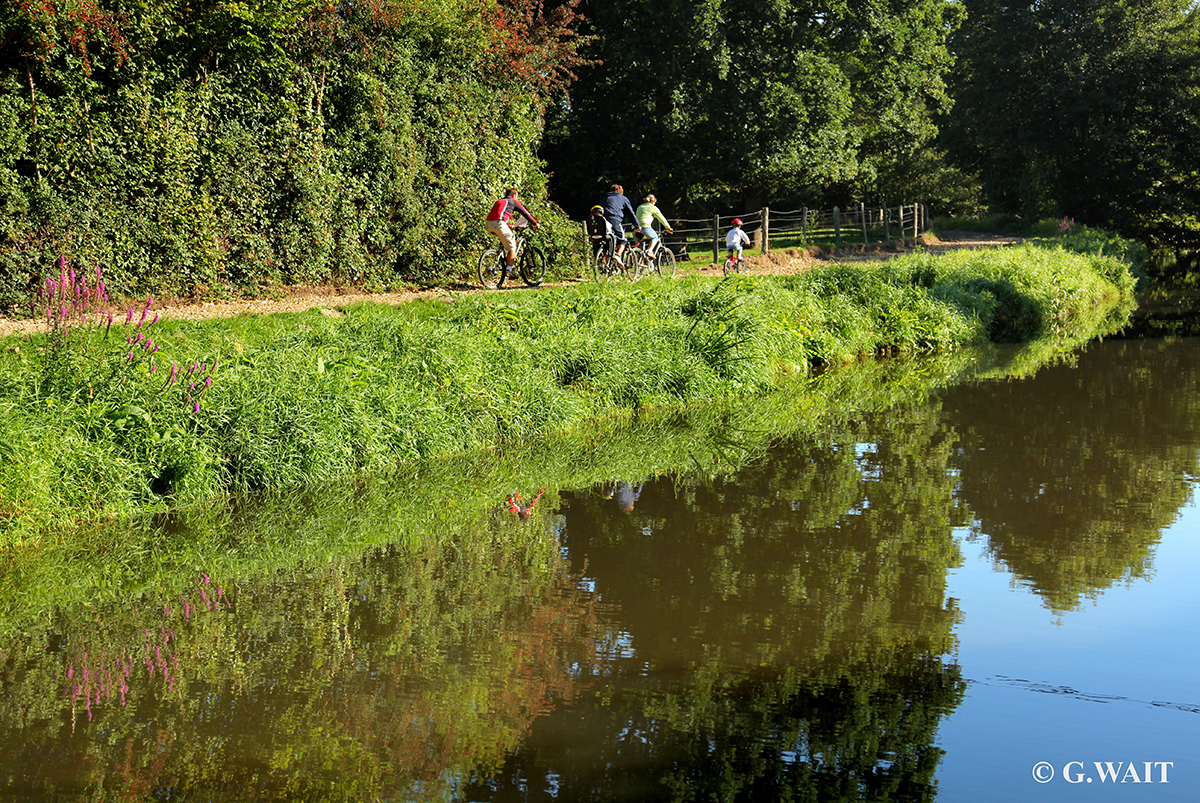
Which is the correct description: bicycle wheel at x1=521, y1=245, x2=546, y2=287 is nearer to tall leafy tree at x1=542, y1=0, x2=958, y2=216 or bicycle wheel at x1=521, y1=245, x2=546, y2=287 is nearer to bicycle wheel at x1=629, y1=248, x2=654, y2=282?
bicycle wheel at x1=629, y1=248, x2=654, y2=282

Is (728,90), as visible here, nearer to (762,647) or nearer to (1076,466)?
(1076,466)

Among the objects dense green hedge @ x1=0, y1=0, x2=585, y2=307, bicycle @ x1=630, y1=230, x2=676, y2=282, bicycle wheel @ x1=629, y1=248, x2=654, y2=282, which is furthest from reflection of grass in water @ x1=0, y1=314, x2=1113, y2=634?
bicycle @ x1=630, y1=230, x2=676, y2=282

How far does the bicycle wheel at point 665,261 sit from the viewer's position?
811 inches

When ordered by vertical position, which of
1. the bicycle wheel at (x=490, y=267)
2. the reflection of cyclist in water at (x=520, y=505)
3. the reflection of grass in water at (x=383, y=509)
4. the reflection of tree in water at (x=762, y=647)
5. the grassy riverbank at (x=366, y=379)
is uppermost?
the bicycle wheel at (x=490, y=267)

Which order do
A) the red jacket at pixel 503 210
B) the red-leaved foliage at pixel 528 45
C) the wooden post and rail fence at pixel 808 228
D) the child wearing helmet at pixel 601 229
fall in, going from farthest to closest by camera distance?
the wooden post and rail fence at pixel 808 228 → the child wearing helmet at pixel 601 229 → the red-leaved foliage at pixel 528 45 → the red jacket at pixel 503 210

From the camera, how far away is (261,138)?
15312 mm

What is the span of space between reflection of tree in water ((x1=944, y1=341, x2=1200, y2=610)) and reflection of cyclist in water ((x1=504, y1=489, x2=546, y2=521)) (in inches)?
132

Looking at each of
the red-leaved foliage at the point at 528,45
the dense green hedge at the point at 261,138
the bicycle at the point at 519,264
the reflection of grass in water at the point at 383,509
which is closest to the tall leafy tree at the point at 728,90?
the red-leaved foliage at the point at 528,45

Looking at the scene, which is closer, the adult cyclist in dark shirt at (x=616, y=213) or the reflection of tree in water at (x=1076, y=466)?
the reflection of tree in water at (x=1076, y=466)

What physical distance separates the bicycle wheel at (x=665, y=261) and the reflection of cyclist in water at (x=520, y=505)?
12.3 metres

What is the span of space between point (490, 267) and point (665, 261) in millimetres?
4958

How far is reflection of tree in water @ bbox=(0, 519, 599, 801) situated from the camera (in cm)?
418

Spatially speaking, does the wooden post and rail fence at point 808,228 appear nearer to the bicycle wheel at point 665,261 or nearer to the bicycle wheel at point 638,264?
the bicycle wheel at point 665,261

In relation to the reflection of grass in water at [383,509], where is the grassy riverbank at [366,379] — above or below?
above
